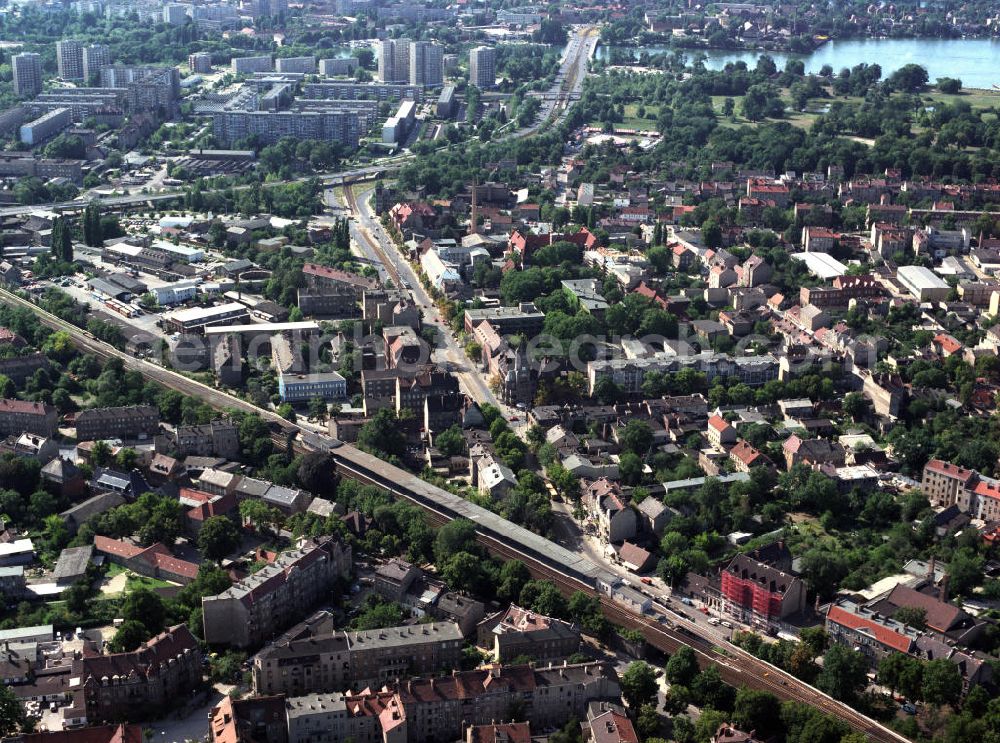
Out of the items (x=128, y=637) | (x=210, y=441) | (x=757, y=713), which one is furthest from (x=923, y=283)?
(x=128, y=637)

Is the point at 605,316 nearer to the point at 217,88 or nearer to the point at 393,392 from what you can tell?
the point at 393,392

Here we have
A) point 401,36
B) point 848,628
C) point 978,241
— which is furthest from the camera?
point 401,36

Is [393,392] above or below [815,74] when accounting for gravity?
below

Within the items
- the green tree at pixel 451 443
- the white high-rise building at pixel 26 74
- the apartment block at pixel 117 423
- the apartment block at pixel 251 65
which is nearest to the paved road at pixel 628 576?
the green tree at pixel 451 443

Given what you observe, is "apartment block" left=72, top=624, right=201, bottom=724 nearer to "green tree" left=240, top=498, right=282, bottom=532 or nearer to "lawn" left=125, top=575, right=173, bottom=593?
"lawn" left=125, top=575, right=173, bottom=593

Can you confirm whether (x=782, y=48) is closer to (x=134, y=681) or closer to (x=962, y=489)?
(x=962, y=489)

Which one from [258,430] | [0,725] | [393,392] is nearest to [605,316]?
[393,392]

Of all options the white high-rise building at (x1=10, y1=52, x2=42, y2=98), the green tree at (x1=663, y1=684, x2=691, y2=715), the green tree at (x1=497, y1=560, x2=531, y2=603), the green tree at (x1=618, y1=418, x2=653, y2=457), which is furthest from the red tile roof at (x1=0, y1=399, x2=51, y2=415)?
the white high-rise building at (x1=10, y1=52, x2=42, y2=98)
